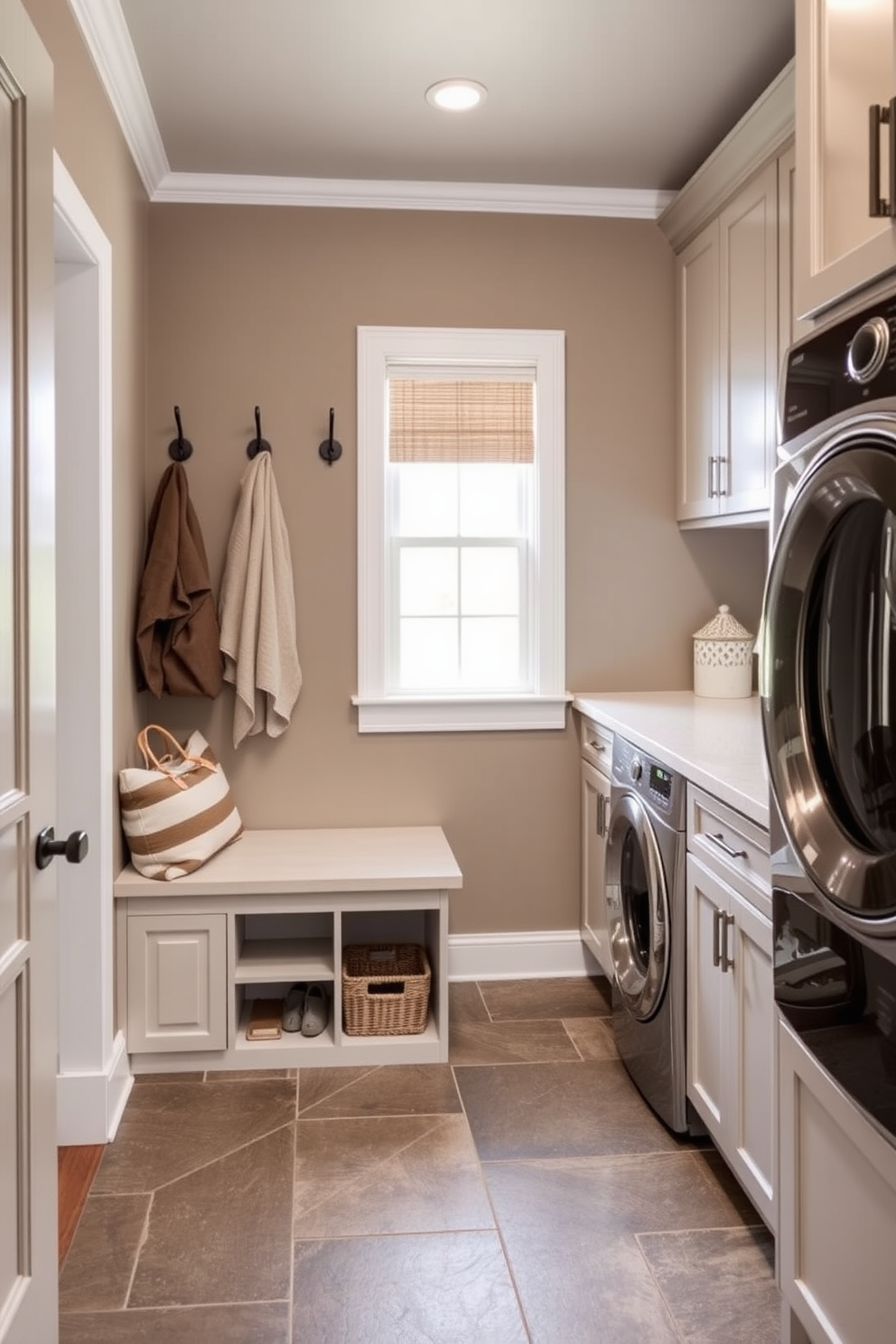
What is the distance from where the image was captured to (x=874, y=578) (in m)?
1.36

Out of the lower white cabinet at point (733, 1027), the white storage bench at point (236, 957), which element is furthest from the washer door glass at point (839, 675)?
the white storage bench at point (236, 957)

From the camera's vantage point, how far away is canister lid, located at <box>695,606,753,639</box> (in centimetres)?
356

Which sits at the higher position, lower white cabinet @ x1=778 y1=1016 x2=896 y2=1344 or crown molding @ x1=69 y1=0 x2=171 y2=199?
crown molding @ x1=69 y1=0 x2=171 y2=199

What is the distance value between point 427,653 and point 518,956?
1081mm

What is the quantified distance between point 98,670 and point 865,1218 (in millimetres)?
2000

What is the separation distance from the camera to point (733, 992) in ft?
7.15

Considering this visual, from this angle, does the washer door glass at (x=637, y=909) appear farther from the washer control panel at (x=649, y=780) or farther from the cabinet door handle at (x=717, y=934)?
the cabinet door handle at (x=717, y=934)

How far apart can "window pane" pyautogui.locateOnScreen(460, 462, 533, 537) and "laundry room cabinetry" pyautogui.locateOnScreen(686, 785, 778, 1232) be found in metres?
1.54

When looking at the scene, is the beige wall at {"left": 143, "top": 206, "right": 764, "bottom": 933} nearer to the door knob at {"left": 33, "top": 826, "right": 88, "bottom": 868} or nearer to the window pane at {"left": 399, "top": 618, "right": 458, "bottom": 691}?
the window pane at {"left": 399, "top": 618, "right": 458, "bottom": 691}

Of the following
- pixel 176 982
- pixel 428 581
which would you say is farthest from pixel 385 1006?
pixel 428 581

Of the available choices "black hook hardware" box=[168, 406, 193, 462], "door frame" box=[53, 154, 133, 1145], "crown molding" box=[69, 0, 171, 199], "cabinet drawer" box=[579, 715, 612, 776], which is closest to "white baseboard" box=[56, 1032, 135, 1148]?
"door frame" box=[53, 154, 133, 1145]

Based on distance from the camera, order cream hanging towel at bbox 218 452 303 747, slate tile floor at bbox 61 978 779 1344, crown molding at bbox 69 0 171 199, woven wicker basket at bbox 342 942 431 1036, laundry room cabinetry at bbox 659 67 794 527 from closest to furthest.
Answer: slate tile floor at bbox 61 978 779 1344
crown molding at bbox 69 0 171 199
laundry room cabinetry at bbox 659 67 794 527
woven wicker basket at bbox 342 942 431 1036
cream hanging towel at bbox 218 452 303 747

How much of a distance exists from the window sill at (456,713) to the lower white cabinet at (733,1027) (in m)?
1.28

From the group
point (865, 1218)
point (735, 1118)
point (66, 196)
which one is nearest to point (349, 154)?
point (66, 196)
